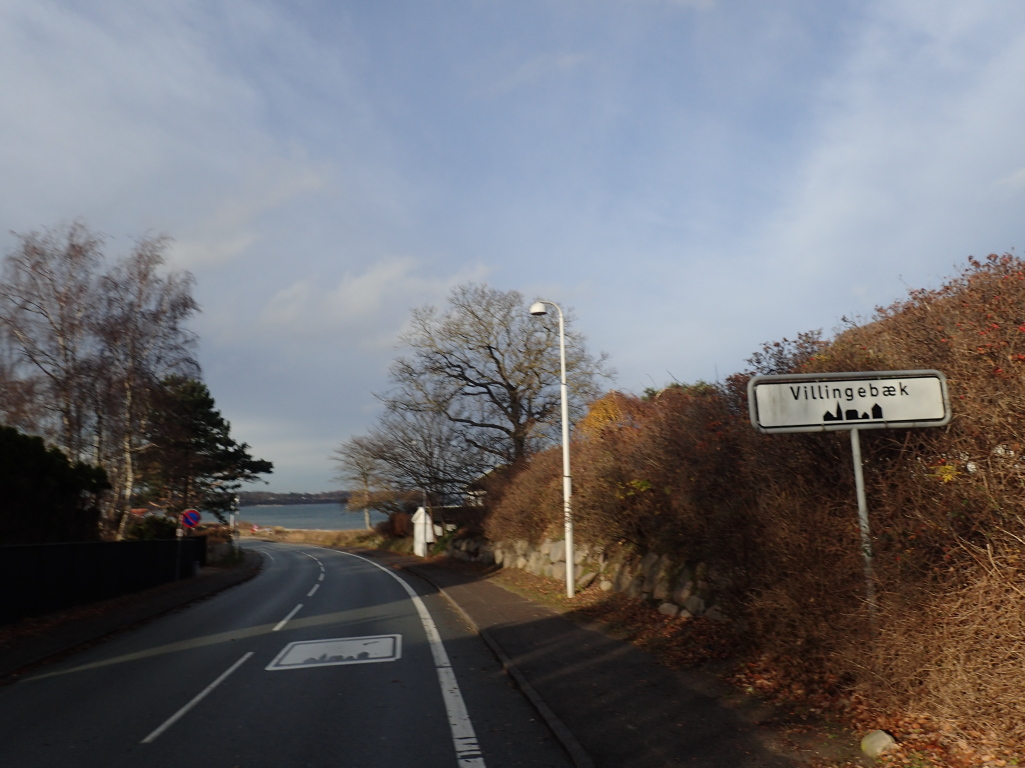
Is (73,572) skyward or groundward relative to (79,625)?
skyward

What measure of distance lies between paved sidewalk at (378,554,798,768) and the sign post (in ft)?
5.40

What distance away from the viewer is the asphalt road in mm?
6586

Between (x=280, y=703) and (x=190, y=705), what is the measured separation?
3.49ft

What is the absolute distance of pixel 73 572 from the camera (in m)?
17.8

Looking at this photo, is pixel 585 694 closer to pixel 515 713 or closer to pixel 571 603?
pixel 515 713

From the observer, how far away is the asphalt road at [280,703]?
6.59 m

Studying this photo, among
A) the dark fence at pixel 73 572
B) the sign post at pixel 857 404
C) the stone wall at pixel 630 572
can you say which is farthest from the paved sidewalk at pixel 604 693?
the sign post at pixel 857 404

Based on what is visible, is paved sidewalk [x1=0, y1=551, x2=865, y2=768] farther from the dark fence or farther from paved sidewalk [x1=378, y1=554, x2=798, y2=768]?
the dark fence

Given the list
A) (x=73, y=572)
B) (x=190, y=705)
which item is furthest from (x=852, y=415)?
(x=73, y=572)

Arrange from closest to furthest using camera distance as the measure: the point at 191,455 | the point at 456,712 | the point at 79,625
Answer: the point at 456,712, the point at 79,625, the point at 191,455

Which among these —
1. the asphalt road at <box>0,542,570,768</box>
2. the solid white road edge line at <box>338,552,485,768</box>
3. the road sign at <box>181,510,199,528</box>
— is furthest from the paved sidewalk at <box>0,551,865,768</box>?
the road sign at <box>181,510,199,528</box>

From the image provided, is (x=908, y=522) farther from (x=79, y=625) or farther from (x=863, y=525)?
(x=79, y=625)

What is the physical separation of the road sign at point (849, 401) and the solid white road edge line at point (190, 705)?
6.69 m

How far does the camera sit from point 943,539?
607cm
